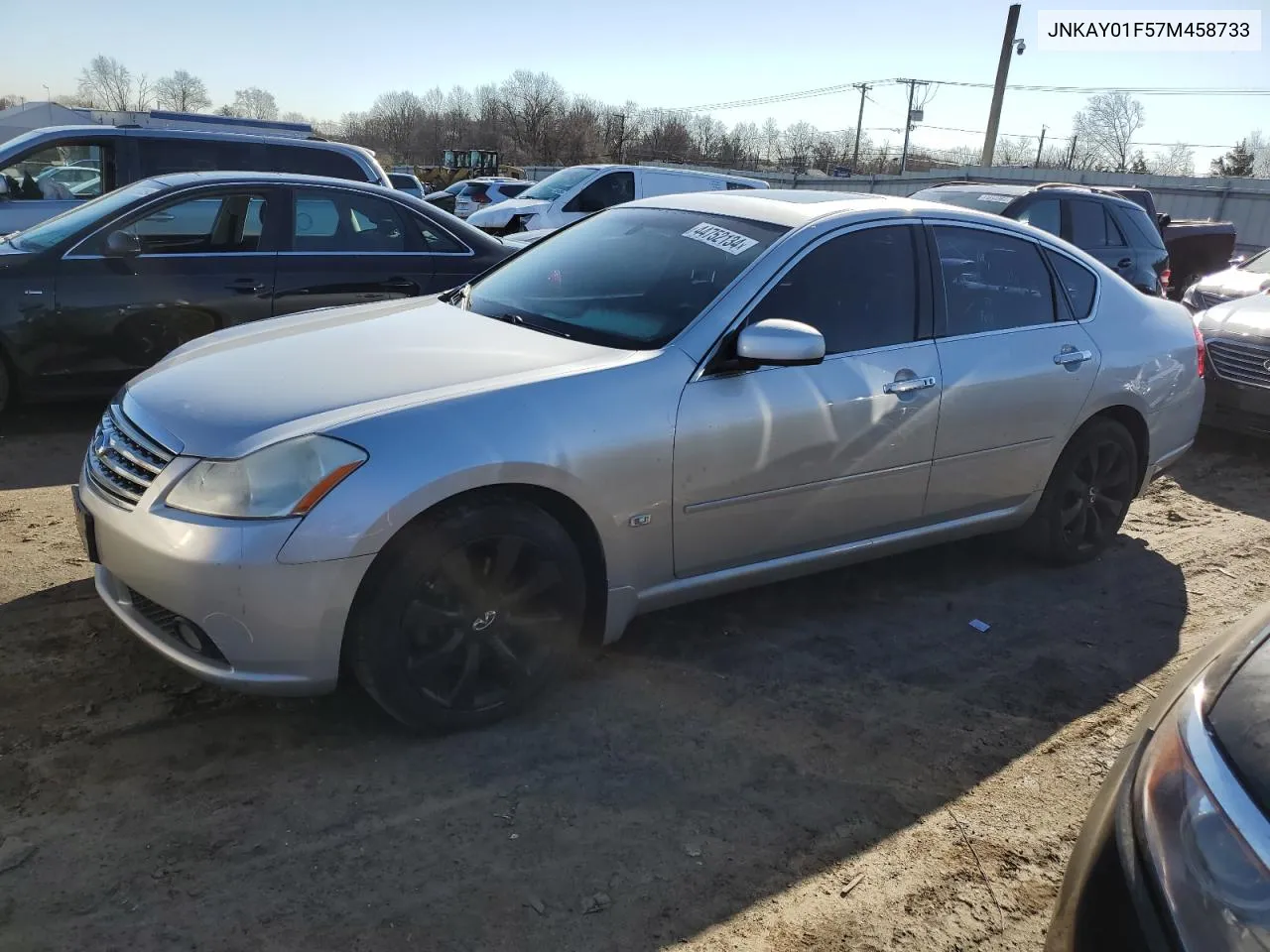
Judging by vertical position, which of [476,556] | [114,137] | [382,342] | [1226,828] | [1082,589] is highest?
[114,137]

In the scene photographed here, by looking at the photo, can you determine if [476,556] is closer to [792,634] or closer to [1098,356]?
[792,634]

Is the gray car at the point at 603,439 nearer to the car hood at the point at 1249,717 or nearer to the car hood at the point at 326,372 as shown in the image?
the car hood at the point at 326,372

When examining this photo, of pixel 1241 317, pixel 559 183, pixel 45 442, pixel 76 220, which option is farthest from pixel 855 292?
pixel 559 183

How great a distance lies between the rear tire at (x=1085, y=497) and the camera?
4.57 meters

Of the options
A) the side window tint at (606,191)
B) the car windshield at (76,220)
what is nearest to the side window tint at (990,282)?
the car windshield at (76,220)

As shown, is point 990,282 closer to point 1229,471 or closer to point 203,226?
point 1229,471

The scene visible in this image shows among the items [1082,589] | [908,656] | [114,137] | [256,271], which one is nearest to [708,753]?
[908,656]

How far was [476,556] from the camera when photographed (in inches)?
116

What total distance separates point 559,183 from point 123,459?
13.0m

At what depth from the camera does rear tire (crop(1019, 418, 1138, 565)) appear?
4574 mm

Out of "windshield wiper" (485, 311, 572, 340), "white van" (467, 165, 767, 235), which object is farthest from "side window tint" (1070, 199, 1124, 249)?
"windshield wiper" (485, 311, 572, 340)

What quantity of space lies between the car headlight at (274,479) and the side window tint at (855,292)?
61.9 inches

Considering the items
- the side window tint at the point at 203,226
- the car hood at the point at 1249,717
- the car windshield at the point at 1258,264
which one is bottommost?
the car hood at the point at 1249,717

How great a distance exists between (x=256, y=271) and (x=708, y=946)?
532 cm
